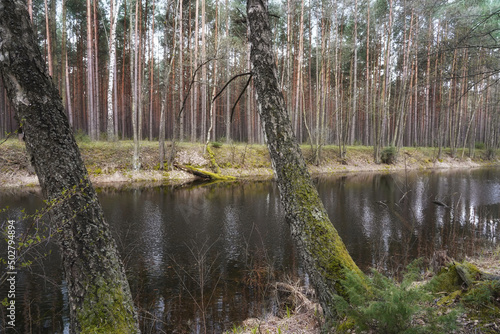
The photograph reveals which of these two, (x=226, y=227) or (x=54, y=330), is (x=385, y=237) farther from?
(x=54, y=330)

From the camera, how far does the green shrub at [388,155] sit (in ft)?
76.3

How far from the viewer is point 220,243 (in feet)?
22.2

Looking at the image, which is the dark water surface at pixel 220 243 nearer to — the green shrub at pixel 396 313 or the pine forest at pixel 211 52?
the green shrub at pixel 396 313

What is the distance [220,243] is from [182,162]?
468 inches

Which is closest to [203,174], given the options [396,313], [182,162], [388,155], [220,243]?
[182,162]

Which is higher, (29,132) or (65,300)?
(29,132)

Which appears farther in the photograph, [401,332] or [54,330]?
[54,330]

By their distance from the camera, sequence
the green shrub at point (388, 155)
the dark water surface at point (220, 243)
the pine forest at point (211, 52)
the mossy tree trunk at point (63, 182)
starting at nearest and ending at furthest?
the mossy tree trunk at point (63, 182) → the dark water surface at point (220, 243) → the pine forest at point (211, 52) → the green shrub at point (388, 155)

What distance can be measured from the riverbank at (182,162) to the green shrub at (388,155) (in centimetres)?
46

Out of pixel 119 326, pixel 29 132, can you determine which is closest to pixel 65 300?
pixel 119 326

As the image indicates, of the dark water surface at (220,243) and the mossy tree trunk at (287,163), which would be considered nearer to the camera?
the mossy tree trunk at (287,163)

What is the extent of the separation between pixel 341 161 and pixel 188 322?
807 inches

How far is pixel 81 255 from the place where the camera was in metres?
2.20

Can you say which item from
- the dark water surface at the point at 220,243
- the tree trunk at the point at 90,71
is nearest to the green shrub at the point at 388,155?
the dark water surface at the point at 220,243
